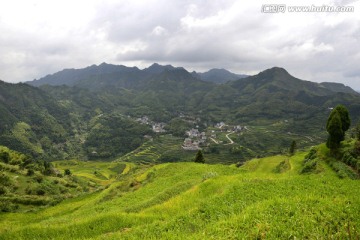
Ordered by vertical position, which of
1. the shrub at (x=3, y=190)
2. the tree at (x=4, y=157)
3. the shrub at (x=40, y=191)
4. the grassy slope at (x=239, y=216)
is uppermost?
the grassy slope at (x=239, y=216)

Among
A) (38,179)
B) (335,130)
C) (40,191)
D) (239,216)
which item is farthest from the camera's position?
(38,179)

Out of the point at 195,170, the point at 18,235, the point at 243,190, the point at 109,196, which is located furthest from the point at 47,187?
the point at 243,190

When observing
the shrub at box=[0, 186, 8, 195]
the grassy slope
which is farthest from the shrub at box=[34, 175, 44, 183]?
the grassy slope

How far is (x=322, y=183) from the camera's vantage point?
71.5ft

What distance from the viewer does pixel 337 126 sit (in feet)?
138

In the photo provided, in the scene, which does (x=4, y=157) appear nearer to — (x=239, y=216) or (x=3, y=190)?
(x=3, y=190)

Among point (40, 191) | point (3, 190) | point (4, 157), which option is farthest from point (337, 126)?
point (4, 157)

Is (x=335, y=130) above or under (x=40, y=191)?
above

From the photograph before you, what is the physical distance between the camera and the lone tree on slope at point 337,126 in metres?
42.0

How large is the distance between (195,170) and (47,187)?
4576 cm

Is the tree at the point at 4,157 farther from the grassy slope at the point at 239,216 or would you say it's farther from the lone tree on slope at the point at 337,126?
the lone tree on slope at the point at 337,126

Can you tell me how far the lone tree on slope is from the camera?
138ft

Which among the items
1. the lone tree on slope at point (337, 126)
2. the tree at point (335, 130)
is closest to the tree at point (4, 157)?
the lone tree on slope at point (337, 126)

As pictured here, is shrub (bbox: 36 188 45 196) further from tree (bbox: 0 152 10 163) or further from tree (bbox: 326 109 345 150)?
tree (bbox: 326 109 345 150)
